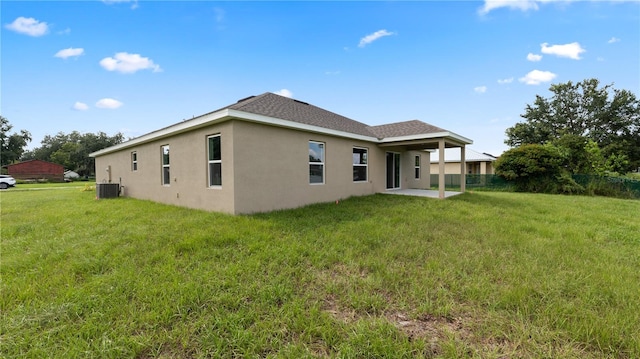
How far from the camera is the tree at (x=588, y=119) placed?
24531mm

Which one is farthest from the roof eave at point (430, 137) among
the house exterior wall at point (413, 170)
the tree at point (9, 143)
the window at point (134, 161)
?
the tree at point (9, 143)

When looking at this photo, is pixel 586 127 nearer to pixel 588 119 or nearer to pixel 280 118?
pixel 588 119

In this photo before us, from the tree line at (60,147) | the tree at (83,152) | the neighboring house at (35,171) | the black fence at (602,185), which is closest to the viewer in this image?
the black fence at (602,185)

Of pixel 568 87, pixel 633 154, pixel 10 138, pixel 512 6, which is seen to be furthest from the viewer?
pixel 10 138

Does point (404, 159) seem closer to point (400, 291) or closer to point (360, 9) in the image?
Result: point (360, 9)

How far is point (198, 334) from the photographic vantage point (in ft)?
7.47

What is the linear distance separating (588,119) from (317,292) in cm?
3636

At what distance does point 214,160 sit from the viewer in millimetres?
7055

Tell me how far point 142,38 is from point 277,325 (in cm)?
1065

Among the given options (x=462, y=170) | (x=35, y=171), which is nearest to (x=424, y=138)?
(x=462, y=170)

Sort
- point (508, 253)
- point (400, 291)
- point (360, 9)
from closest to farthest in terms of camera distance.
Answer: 1. point (400, 291)
2. point (508, 253)
3. point (360, 9)

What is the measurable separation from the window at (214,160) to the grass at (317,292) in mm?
2023

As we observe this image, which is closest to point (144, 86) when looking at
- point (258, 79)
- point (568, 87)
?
point (258, 79)

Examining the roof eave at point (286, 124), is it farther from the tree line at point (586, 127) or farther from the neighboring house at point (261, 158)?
the tree line at point (586, 127)
